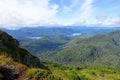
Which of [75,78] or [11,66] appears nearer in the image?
[11,66]

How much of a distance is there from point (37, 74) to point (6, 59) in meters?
4.82

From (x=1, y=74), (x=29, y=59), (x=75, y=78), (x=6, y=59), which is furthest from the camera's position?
(x=75, y=78)

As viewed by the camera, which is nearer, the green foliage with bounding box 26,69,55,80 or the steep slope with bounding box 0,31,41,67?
the green foliage with bounding box 26,69,55,80

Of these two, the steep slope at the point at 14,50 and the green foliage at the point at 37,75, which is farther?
the steep slope at the point at 14,50

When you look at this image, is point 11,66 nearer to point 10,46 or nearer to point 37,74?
point 37,74

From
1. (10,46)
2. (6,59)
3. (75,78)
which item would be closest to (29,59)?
(10,46)

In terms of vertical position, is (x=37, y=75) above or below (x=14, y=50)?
below

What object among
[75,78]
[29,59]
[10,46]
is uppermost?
[10,46]

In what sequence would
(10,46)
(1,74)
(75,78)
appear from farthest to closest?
(75,78) < (10,46) < (1,74)

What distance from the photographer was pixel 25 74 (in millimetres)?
30078

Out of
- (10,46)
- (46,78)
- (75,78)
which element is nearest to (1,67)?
(46,78)

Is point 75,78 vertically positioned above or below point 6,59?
below

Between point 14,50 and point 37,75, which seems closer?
point 37,75

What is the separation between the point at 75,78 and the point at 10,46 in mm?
→ 111120
